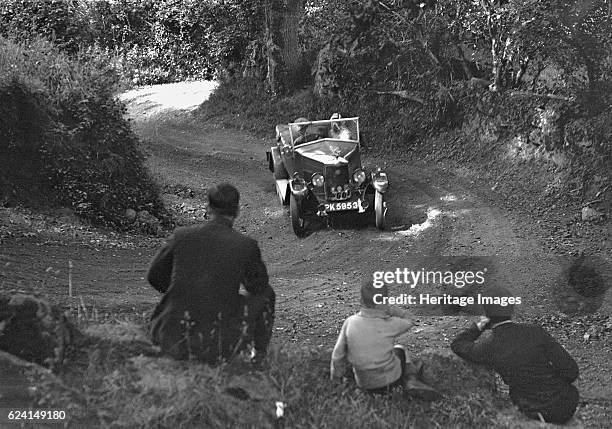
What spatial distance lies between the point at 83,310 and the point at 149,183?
606 cm

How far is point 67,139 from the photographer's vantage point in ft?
34.2

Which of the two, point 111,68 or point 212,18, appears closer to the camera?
point 111,68

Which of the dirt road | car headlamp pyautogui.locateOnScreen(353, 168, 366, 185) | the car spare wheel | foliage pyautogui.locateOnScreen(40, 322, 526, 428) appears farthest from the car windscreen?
foliage pyautogui.locateOnScreen(40, 322, 526, 428)

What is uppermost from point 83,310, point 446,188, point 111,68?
point 111,68

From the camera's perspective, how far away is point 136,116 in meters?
19.0

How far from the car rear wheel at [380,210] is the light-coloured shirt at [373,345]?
18.6 feet

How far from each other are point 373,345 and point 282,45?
15.2 m

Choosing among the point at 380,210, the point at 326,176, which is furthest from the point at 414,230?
the point at 326,176

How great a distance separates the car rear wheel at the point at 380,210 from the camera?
10070mm

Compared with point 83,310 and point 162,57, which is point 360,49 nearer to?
point 162,57

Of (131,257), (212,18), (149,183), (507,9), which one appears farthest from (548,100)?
(212,18)

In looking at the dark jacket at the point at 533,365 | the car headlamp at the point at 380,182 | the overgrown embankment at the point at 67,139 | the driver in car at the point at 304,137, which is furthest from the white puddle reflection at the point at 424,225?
the dark jacket at the point at 533,365

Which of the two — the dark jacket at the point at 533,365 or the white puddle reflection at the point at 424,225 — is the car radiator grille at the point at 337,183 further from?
the dark jacket at the point at 533,365

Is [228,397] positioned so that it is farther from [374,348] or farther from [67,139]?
[67,139]
